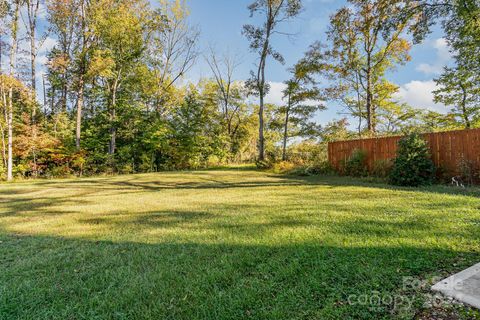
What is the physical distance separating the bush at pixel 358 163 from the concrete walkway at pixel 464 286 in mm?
7753

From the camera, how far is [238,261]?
2109mm

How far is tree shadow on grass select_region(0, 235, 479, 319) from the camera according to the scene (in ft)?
4.90

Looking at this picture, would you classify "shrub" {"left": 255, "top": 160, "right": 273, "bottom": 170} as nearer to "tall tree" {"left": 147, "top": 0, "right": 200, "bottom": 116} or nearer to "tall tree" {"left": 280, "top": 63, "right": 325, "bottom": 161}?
"tall tree" {"left": 280, "top": 63, "right": 325, "bottom": 161}

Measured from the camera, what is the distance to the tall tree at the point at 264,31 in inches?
538

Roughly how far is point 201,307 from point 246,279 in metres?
0.43

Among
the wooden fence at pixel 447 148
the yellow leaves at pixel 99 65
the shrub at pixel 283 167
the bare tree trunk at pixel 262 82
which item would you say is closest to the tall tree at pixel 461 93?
the wooden fence at pixel 447 148

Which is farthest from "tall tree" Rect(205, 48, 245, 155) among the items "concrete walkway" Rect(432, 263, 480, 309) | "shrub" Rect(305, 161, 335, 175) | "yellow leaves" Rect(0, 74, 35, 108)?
"concrete walkway" Rect(432, 263, 480, 309)

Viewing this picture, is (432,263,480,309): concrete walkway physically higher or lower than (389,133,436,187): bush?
lower

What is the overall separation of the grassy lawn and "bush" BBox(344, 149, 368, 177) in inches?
207

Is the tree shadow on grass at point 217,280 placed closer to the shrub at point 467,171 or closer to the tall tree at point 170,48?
the shrub at point 467,171

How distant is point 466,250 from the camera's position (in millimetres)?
2070

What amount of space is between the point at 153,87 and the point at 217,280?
17728 millimetres

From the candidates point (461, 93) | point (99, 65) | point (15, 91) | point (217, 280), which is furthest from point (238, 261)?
point (461, 93)

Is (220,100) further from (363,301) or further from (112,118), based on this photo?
(363,301)
